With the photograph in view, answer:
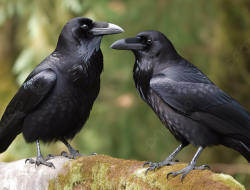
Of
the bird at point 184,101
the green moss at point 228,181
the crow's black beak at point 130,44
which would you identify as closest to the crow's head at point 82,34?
the crow's black beak at point 130,44

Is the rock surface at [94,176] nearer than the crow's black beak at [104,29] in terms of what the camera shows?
Yes

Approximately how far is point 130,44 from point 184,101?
76 centimetres

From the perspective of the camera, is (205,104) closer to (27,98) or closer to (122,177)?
(122,177)

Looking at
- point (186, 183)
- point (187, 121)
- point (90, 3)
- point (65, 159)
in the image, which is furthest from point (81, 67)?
point (90, 3)

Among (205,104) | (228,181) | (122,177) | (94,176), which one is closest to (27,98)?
(94,176)

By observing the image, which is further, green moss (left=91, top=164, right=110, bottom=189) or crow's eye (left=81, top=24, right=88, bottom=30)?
crow's eye (left=81, top=24, right=88, bottom=30)

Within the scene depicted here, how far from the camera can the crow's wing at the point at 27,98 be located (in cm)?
354

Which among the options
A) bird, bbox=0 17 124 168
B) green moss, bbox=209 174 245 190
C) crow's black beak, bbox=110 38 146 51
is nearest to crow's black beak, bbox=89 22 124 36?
bird, bbox=0 17 124 168

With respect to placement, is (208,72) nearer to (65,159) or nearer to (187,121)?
(187,121)

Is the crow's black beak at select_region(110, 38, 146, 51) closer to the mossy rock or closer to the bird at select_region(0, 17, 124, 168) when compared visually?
the bird at select_region(0, 17, 124, 168)

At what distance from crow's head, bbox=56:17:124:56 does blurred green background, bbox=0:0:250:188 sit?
6.34ft

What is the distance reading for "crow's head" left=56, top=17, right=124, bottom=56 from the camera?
3.57 metres

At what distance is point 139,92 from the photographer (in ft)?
11.5

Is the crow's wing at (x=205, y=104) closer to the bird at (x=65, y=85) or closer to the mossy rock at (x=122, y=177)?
the mossy rock at (x=122, y=177)
